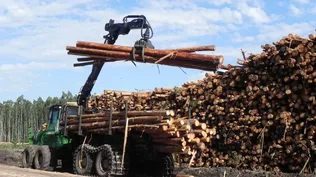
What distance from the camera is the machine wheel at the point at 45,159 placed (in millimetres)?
17250

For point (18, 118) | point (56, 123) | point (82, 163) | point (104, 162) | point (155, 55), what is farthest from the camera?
point (18, 118)

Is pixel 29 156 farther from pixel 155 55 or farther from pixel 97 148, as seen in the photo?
pixel 155 55

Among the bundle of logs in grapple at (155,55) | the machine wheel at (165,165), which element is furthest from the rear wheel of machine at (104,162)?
the bundle of logs in grapple at (155,55)

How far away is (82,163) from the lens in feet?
51.4

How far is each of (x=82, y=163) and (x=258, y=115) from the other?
17.3ft

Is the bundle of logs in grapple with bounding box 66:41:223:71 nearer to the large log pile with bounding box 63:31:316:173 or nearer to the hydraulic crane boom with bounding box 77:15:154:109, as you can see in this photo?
the hydraulic crane boom with bounding box 77:15:154:109

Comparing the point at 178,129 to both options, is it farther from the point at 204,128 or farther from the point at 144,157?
the point at 144,157

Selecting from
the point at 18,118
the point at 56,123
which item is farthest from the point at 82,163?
the point at 18,118

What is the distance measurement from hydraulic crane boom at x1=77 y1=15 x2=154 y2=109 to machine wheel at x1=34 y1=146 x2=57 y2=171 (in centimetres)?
198

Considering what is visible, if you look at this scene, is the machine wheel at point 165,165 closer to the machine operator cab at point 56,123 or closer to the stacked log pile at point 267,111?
the stacked log pile at point 267,111

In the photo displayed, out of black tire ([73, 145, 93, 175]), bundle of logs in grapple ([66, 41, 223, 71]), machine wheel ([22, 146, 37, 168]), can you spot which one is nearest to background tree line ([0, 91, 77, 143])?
machine wheel ([22, 146, 37, 168])

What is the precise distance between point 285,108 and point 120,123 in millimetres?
4494

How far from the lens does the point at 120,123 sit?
46.8 feet

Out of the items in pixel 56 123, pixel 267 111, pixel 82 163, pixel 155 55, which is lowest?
pixel 82 163
